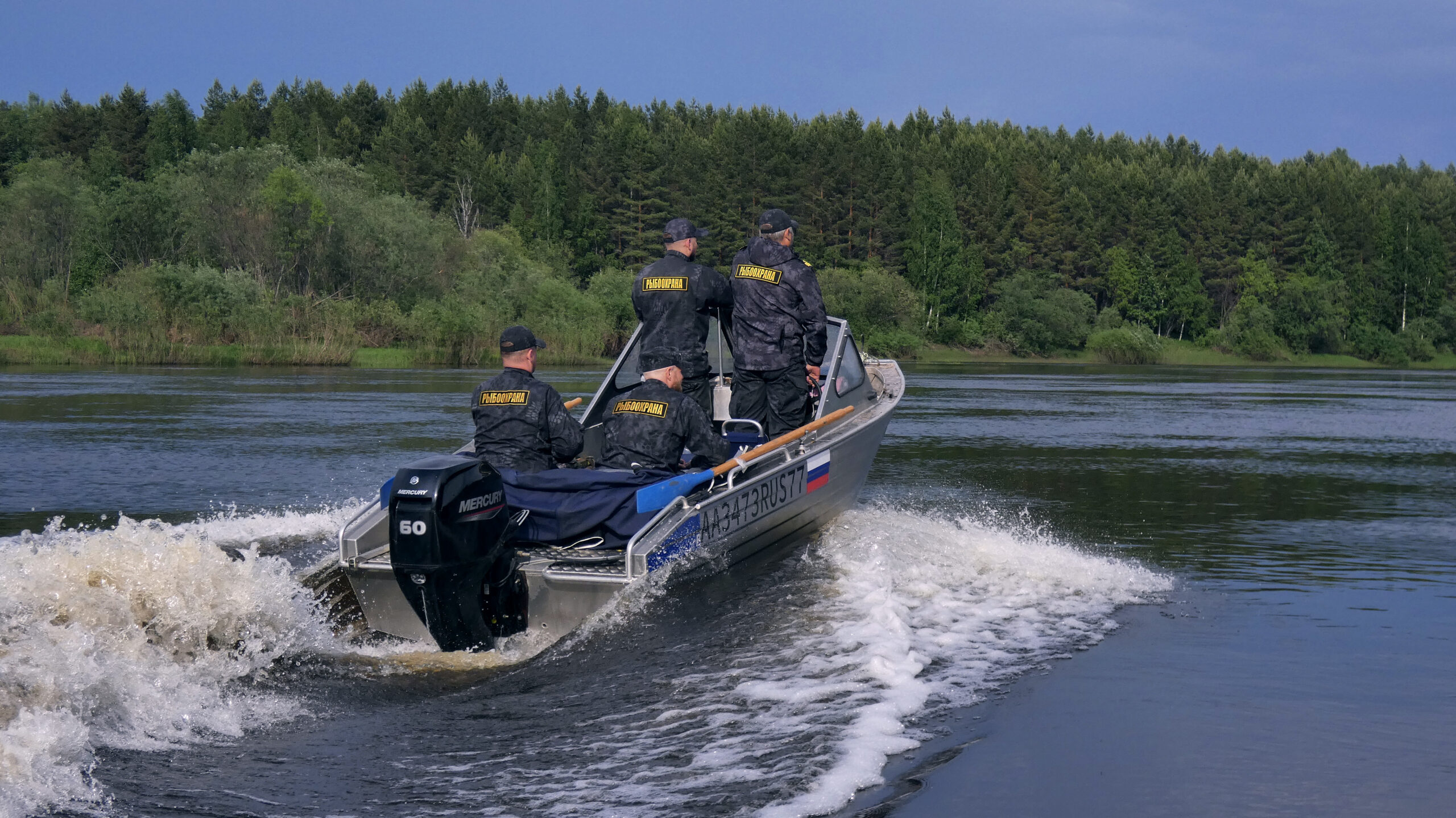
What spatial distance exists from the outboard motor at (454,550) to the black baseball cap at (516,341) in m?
1.30

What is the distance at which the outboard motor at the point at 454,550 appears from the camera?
5582mm

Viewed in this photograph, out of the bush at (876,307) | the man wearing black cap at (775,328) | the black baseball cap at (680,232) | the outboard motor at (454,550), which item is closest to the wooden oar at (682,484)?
the outboard motor at (454,550)

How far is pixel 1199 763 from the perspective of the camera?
4582mm

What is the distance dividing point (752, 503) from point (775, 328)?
184cm

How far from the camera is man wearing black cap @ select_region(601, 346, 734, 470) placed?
716 centimetres

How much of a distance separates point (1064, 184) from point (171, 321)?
68920mm

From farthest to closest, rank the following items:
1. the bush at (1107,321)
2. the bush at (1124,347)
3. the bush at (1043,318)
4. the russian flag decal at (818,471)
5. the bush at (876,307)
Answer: the bush at (1107,321) < the bush at (1043,318) < the bush at (1124,347) < the bush at (876,307) < the russian flag decal at (818,471)

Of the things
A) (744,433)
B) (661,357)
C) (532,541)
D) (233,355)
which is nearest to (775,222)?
(661,357)

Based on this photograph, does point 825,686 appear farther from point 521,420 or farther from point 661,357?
point 661,357

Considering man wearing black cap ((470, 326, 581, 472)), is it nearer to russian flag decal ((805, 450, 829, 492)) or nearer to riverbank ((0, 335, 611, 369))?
russian flag decal ((805, 450, 829, 492))

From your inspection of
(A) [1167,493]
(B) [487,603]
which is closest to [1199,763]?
(B) [487,603]

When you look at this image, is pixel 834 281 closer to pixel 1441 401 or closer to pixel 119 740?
pixel 1441 401

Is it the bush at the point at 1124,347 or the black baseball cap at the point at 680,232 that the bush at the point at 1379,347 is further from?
the black baseball cap at the point at 680,232

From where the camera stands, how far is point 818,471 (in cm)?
847
